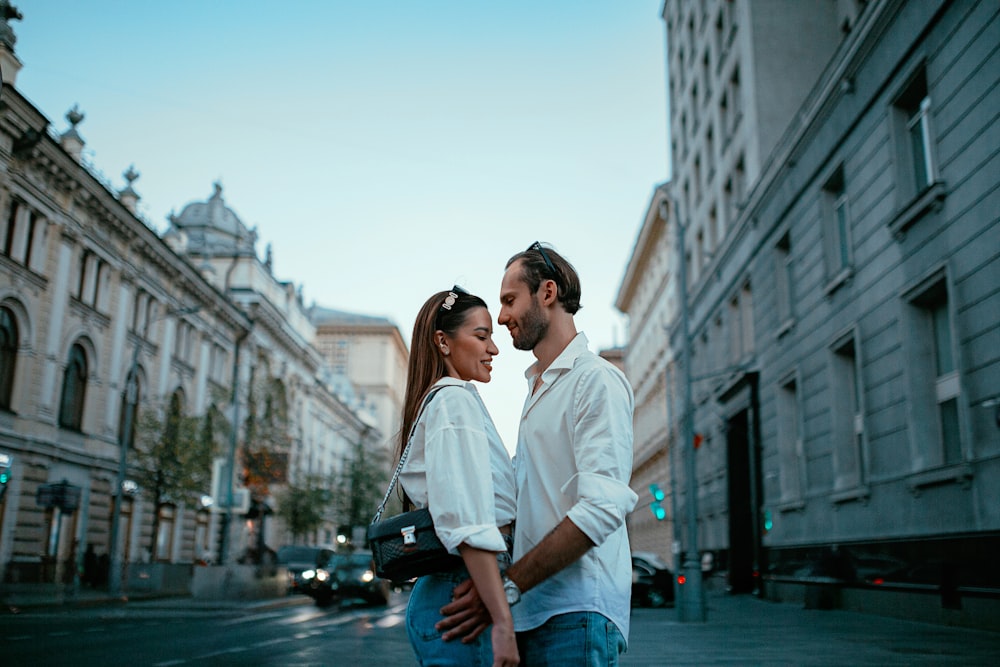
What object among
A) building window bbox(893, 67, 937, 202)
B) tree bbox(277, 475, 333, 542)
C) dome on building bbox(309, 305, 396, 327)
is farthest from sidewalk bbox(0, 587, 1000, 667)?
dome on building bbox(309, 305, 396, 327)

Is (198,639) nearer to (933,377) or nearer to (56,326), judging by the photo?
(933,377)

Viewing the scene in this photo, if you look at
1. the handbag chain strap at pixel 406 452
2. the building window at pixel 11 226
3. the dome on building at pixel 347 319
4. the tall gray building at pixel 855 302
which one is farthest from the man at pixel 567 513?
the dome on building at pixel 347 319

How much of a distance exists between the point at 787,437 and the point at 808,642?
13.0 m

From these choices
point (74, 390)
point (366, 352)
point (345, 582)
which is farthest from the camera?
point (366, 352)

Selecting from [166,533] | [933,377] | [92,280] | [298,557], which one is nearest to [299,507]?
[166,533]

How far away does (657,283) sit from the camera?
57625 millimetres

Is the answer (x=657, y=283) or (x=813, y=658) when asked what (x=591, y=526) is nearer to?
(x=813, y=658)

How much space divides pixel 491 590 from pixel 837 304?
1962cm

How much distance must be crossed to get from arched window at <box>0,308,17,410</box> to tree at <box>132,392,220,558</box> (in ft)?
19.4

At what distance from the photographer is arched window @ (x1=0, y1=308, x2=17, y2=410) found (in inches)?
1163

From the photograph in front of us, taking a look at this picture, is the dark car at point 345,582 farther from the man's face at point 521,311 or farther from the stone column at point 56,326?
the man's face at point 521,311

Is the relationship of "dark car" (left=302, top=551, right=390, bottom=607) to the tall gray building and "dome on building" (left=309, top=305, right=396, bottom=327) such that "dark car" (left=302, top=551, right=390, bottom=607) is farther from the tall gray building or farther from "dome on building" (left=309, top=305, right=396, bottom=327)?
"dome on building" (left=309, top=305, right=396, bottom=327)

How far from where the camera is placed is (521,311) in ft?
10.1

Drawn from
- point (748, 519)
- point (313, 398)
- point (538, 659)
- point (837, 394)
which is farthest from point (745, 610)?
point (313, 398)
